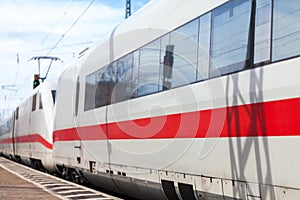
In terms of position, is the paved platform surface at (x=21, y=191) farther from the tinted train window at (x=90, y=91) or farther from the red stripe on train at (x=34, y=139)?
the red stripe on train at (x=34, y=139)

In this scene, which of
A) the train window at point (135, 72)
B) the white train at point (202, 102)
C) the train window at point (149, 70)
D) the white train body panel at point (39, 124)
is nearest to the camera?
the white train at point (202, 102)

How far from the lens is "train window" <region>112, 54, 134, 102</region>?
355 inches

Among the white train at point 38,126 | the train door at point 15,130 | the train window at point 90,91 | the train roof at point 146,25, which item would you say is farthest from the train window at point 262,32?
the train door at point 15,130

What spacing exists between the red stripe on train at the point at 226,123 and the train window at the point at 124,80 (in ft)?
1.74

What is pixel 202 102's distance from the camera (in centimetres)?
625

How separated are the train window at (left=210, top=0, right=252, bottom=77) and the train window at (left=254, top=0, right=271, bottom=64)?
0.18m

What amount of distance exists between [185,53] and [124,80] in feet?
8.53

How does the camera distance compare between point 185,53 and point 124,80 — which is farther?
point 124,80

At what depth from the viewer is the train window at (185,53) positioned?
6.64m

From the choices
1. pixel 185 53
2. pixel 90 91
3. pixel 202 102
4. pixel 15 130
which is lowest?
pixel 15 130

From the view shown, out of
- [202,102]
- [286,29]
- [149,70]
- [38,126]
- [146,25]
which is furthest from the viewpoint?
[38,126]

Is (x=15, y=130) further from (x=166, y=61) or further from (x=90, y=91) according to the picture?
(x=166, y=61)

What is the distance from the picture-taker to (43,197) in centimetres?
1120

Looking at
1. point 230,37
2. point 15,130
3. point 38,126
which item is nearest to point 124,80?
point 230,37
